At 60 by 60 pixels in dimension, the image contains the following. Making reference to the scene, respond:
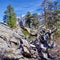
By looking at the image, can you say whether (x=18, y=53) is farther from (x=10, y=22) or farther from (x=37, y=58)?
(x=10, y=22)

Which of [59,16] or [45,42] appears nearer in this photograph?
[45,42]

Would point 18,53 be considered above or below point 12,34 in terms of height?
below

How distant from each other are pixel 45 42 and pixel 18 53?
7.48 metres

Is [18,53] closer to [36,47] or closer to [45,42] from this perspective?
[36,47]

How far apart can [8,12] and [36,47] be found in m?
36.4

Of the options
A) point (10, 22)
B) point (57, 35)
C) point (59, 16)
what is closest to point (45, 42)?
point (57, 35)

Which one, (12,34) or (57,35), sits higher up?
(12,34)

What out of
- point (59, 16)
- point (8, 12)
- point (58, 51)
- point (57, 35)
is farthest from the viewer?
point (8, 12)

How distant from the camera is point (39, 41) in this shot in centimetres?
2802

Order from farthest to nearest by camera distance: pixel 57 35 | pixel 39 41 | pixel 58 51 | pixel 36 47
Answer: pixel 57 35 < pixel 58 51 < pixel 39 41 < pixel 36 47

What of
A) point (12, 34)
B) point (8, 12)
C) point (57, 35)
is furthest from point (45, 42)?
point (8, 12)

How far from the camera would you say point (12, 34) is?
79.0ft

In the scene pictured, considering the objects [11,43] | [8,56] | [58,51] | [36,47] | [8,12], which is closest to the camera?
[8,56]

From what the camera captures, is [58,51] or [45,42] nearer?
[45,42]
